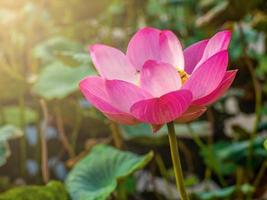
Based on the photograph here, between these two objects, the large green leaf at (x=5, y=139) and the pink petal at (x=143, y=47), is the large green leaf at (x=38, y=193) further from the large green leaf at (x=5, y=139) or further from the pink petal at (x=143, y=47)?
the pink petal at (x=143, y=47)

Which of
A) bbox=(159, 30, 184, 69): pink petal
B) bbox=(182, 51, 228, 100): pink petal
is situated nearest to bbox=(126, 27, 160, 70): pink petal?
bbox=(159, 30, 184, 69): pink petal

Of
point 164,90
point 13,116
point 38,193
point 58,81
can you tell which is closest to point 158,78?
point 164,90

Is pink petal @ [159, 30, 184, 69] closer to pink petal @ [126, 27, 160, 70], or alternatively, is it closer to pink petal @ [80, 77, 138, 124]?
pink petal @ [126, 27, 160, 70]

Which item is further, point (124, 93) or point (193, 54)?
point (193, 54)

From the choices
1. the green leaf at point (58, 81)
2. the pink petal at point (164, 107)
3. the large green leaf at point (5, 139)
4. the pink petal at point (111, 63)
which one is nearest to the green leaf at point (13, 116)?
the green leaf at point (58, 81)

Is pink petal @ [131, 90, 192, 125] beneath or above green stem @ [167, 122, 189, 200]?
above

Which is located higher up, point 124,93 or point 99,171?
point 124,93

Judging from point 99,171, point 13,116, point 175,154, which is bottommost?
point 13,116

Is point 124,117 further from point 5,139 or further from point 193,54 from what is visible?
point 5,139
